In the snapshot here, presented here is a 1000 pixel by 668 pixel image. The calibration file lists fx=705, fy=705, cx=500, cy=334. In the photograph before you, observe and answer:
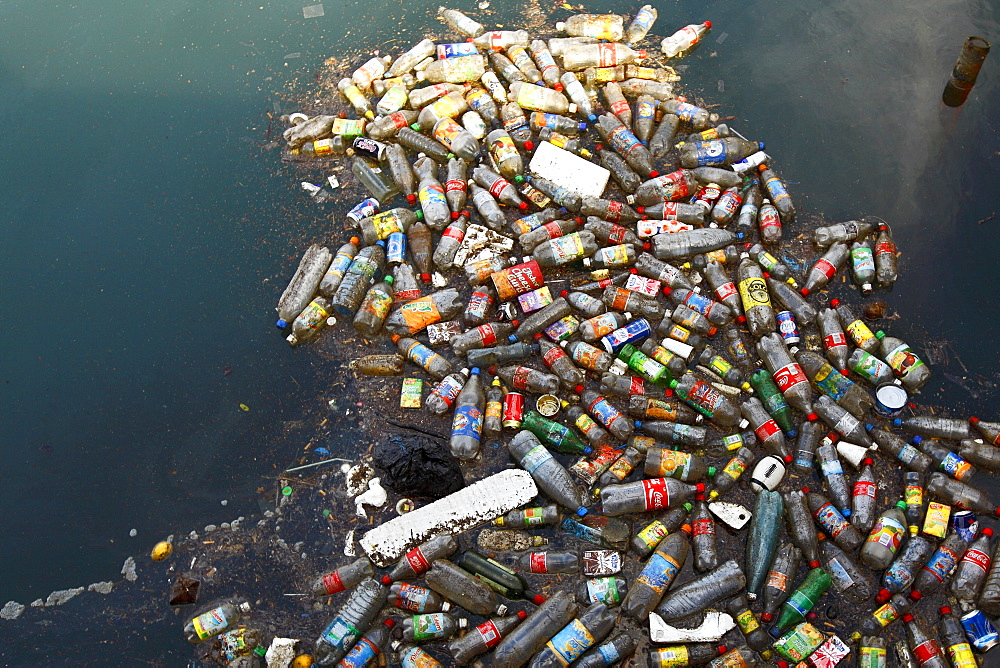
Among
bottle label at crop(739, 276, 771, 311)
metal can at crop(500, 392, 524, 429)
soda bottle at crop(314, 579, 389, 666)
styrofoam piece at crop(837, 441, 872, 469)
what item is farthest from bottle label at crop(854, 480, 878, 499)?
soda bottle at crop(314, 579, 389, 666)

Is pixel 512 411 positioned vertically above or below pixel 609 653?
above

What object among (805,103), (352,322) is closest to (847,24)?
(805,103)

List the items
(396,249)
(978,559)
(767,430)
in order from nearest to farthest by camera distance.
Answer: (978,559), (767,430), (396,249)

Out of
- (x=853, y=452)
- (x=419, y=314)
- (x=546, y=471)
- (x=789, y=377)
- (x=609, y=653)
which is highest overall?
(x=419, y=314)

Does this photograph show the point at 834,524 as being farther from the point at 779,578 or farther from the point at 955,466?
the point at 955,466

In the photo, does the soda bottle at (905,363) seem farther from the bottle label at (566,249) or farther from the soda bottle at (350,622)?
the soda bottle at (350,622)

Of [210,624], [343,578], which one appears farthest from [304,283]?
[210,624]

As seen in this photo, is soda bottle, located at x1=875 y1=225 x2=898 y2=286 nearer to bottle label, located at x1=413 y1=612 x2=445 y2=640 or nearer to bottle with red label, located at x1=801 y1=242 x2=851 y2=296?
bottle with red label, located at x1=801 y1=242 x2=851 y2=296

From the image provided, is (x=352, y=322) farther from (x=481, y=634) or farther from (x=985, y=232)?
(x=985, y=232)

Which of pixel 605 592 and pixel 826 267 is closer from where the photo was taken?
pixel 605 592
